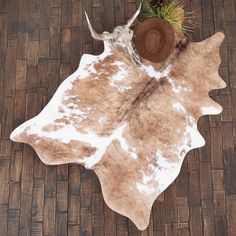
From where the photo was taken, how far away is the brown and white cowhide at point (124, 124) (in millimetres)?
2572

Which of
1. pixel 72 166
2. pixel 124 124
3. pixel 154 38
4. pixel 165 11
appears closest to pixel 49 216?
pixel 72 166

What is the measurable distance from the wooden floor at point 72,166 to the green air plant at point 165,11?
0.95 feet

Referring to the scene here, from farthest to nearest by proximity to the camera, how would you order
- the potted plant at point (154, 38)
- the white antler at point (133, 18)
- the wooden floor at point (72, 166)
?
the wooden floor at point (72, 166) → the potted plant at point (154, 38) → the white antler at point (133, 18)

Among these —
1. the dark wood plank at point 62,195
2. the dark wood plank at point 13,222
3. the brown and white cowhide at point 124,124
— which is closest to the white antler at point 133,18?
the brown and white cowhide at point 124,124

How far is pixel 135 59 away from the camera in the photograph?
8.79ft

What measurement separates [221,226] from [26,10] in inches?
85.8

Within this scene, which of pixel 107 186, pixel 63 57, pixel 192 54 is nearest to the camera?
pixel 107 186

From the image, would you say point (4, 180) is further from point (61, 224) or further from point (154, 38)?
point (154, 38)

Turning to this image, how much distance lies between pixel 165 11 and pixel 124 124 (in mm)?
859

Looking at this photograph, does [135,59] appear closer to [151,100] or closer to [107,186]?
[151,100]

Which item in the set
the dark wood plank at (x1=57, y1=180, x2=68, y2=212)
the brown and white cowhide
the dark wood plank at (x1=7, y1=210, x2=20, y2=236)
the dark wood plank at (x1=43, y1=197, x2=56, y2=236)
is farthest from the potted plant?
the dark wood plank at (x1=7, y1=210, x2=20, y2=236)

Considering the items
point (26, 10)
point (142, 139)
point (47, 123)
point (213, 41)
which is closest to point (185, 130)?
point (142, 139)

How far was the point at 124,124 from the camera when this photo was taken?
2596 millimetres

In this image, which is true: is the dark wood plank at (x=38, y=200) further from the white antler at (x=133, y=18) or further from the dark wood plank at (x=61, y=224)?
the white antler at (x=133, y=18)
